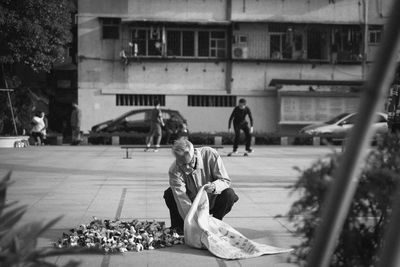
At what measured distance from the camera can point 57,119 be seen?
29.5 m

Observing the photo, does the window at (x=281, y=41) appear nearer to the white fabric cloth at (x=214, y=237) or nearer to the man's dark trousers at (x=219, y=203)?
the man's dark trousers at (x=219, y=203)

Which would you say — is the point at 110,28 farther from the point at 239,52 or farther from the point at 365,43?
the point at 365,43

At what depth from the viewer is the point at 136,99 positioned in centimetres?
2761

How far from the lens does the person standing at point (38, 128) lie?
21.4m

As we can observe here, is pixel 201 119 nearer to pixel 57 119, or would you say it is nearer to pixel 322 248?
pixel 57 119

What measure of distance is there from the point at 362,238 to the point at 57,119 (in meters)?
27.7

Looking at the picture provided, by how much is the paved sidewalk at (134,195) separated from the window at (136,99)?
1109cm

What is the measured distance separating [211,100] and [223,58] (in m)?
2.19

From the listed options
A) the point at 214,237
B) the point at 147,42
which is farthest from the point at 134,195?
the point at 147,42

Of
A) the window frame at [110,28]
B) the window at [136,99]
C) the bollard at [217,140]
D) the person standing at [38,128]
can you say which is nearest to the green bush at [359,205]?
the person standing at [38,128]

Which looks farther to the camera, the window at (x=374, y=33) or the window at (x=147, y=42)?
the window at (x=374, y=33)

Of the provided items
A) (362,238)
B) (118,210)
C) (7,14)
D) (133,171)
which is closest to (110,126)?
(7,14)

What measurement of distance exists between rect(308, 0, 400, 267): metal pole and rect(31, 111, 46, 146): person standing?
68.1ft

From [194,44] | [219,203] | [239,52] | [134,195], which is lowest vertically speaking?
[134,195]
